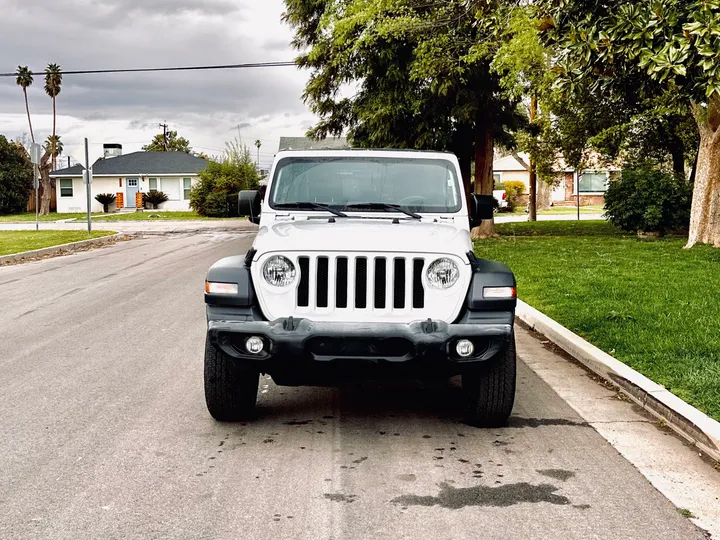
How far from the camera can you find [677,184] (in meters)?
23.5

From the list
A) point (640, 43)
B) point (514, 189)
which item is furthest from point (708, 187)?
point (514, 189)

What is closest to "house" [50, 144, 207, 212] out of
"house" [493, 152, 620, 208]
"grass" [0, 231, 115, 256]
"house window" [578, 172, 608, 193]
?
"house" [493, 152, 620, 208]

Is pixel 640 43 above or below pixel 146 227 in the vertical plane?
above

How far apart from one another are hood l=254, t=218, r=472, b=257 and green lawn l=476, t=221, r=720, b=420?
2.10m

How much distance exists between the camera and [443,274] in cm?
520

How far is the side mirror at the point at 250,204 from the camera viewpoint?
6699 mm

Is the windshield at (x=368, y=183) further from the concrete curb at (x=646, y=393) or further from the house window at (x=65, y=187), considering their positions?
the house window at (x=65, y=187)

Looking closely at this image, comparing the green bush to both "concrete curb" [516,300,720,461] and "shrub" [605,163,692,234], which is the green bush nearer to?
"shrub" [605,163,692,234]

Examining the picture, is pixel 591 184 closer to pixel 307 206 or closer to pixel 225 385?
pixel 307 206

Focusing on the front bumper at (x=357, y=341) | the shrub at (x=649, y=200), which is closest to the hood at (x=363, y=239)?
the front bumper at (x=357, y=341)

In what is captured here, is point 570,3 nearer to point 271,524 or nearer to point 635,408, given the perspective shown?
point 635,408

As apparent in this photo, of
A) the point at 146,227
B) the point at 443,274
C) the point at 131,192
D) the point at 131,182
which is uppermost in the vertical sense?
the point at 131,182

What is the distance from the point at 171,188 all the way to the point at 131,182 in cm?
317

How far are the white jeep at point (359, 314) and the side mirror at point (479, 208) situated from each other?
3.83 ft
